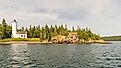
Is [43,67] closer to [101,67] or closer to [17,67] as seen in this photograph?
[17,67]

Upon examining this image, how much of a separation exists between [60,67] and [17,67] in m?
8.50

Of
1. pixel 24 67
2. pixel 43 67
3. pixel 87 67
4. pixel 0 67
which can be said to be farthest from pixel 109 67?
pixel 0 67

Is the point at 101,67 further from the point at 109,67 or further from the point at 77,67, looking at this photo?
the point at 77,67

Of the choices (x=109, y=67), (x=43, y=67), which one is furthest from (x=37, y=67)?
(x=109, y=67)

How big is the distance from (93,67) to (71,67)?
14.2ft

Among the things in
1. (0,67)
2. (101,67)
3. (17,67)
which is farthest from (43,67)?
(101,67)

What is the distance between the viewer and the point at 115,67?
4841 cm

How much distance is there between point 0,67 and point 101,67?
19.6 metres

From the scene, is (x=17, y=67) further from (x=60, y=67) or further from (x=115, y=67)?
(x=115, y=67)

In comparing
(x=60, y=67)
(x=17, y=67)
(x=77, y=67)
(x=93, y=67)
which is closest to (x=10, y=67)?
(x=17, y=67)

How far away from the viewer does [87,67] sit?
157 ft

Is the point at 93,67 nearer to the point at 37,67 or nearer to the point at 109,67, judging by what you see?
the point at 109,67

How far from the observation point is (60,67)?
47.5 m

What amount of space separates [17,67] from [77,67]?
11768mm
